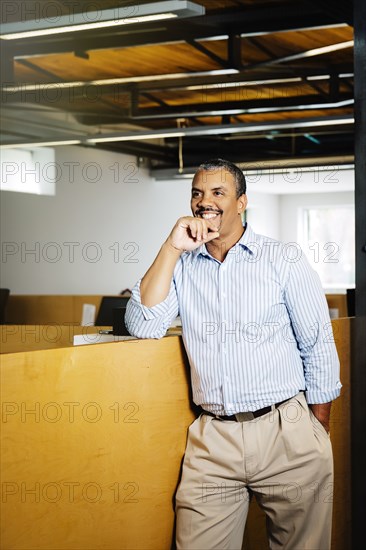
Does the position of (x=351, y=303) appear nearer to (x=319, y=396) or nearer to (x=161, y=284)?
(x=319, y=396)

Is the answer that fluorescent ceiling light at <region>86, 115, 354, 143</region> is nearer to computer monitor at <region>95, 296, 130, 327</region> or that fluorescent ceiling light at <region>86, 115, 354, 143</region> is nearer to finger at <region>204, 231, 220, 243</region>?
computer monitor at <region>95, 296, 130, 327</region>

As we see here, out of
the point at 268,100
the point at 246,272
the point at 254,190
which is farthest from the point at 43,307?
the point at 254,190

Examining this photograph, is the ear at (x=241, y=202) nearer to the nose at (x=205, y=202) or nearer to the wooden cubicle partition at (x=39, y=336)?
the nose at (x=205, y=202)

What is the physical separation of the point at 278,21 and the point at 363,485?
10.1ft

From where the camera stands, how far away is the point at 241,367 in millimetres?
2330

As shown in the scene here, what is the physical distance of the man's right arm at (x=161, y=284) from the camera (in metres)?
2.33

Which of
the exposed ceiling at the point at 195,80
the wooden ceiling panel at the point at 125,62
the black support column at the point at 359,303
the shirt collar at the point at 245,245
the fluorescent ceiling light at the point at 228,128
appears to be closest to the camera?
the shirt collar at the point at 245,245

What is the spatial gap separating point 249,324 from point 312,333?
0.21 meters

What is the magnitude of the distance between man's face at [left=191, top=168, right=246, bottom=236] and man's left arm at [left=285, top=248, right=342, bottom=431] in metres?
0.24

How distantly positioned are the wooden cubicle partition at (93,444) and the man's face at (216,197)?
0.39 m

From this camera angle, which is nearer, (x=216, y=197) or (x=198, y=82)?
(x=216, y=197)

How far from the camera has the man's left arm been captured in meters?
2.39

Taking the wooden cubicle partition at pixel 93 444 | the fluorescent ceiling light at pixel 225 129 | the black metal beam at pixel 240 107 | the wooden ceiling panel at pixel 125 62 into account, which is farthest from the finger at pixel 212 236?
the wooden ceiling panel at pixel 125 62

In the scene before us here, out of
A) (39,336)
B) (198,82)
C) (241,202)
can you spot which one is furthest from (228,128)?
(241,202)
